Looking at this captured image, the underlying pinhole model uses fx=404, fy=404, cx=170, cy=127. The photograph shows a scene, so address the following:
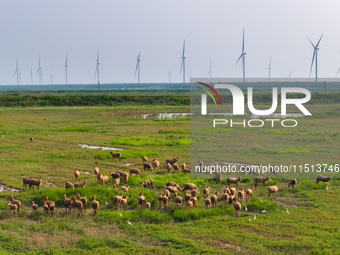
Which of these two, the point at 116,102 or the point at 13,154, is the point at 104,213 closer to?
the point at 13,154

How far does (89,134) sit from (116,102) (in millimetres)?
52020

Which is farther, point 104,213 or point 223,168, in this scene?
point 223,168

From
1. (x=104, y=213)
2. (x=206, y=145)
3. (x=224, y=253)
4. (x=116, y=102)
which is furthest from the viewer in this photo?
(x=116, y=102)

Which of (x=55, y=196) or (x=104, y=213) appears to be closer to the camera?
(x=104, y=213)

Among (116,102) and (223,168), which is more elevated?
(116,102)

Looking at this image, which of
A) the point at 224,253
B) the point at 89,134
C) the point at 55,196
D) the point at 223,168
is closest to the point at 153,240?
the point at 224,253

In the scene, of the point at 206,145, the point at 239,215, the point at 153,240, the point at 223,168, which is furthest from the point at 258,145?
the point at 153,240

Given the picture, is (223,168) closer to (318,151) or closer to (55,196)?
(318,151)

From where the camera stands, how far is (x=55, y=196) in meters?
16.1

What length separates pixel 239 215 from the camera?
14.5 meters

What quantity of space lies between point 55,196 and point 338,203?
11235 mm

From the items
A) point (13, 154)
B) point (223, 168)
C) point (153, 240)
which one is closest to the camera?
point (153, 240)

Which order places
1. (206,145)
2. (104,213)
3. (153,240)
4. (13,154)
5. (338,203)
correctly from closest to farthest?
(153,240)
(104,213)
(338,203)
(13,154)
(206,145)

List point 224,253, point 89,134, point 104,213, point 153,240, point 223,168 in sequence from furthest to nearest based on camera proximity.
Answer: point 89,134, point 223,168, point 104,213, point 153,240, point 224,253
